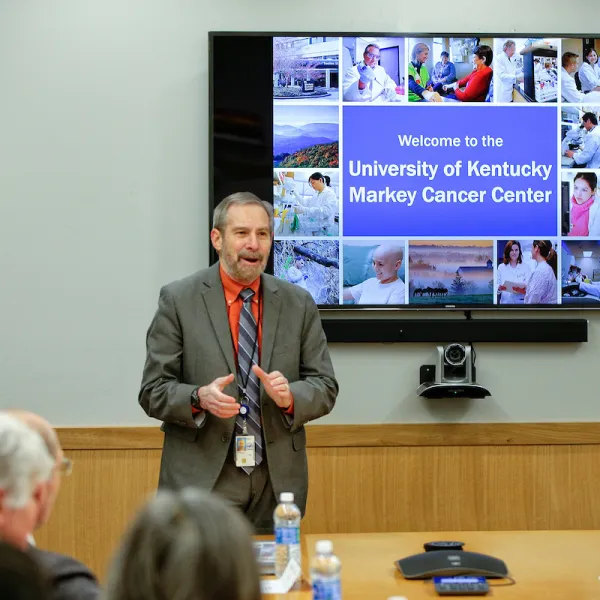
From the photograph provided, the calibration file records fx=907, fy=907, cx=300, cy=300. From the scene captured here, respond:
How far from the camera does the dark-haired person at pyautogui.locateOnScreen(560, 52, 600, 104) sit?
4547 mm

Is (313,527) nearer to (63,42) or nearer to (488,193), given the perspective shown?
(488,193)

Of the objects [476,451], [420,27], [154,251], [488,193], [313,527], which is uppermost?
[420,27]

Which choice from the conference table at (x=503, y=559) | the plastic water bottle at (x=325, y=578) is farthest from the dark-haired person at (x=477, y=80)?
the plastic water bottle at (x=325, y=578)

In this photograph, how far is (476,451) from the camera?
15.1 feet

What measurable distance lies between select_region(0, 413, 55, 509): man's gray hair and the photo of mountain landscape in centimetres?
297

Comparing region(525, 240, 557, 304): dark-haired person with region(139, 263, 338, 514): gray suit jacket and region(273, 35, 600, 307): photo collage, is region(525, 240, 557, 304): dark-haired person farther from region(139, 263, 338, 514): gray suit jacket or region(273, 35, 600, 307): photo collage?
region(139, 263, 338, 514): gray suit jacket

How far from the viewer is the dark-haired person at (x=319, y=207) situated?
4.52 metres

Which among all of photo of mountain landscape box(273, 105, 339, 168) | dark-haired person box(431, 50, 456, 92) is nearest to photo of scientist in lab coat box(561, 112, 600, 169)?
dark-haired person box(431, 50, 456, 92)

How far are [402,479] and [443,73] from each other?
2051 millimetres

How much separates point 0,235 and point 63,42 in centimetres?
101

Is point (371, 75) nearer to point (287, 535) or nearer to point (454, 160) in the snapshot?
point (454, 160)

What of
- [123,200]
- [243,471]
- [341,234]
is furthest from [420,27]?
[243,471]

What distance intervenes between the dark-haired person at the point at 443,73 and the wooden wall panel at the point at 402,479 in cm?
173

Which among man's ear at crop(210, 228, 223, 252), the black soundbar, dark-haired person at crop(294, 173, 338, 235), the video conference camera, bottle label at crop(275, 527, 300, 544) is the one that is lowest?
bottle label at crop(275, 527, 300, 544)
